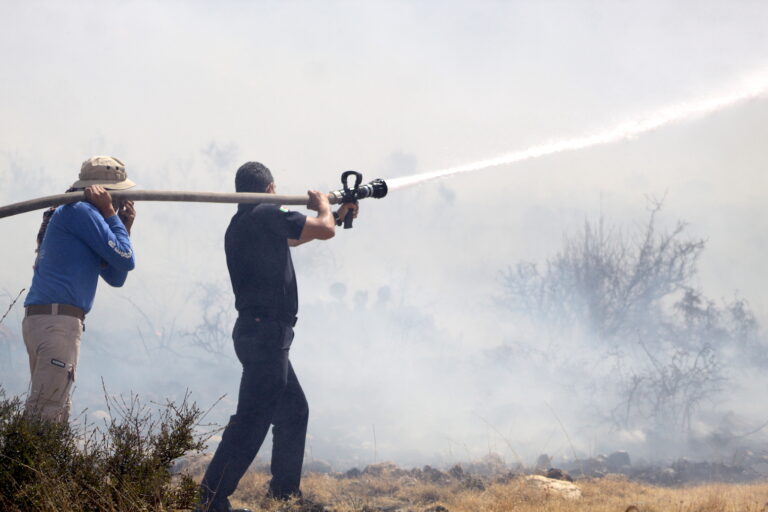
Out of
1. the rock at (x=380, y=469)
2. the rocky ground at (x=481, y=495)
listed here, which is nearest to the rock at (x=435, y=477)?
the rocky ground at (x=481, y=495)

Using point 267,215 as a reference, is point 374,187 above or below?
above

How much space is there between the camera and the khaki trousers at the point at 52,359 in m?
3.36

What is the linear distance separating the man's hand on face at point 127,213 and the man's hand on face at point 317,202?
3.93ft

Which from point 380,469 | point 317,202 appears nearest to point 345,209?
point 317,202

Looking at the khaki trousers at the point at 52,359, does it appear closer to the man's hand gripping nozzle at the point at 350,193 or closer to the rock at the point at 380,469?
the man's hand gripping nozzle at the point at 350,193

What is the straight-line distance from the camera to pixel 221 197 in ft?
13.8

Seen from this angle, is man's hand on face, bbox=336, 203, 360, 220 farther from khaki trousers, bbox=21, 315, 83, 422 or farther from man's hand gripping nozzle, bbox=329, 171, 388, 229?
khaki trousers, bbox=21, 315, 83, 422

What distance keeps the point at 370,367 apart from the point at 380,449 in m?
12.7

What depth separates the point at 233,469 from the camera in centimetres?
396

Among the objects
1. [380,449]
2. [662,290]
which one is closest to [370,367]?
[380,449]

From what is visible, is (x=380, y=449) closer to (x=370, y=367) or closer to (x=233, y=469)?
(x=370, y=367)

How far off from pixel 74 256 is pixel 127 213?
1.88 feet

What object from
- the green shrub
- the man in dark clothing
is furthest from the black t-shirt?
the green shrub

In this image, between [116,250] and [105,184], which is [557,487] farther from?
[105,184]
